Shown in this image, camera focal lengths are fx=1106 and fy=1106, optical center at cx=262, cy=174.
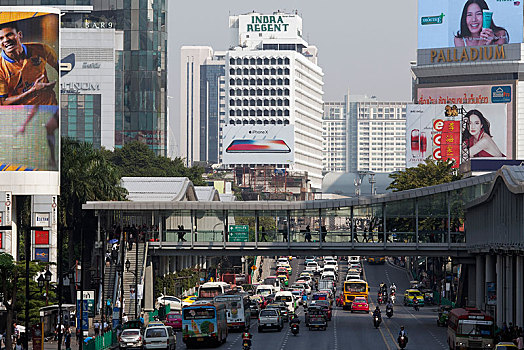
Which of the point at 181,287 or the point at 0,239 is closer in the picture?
the point at 0,239

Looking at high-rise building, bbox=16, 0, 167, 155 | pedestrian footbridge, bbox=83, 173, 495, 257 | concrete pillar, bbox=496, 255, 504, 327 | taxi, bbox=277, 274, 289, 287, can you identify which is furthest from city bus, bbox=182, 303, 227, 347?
high-rise building, bbox=16, 0, 167, 155

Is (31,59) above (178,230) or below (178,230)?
above

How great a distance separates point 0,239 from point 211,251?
1808cm

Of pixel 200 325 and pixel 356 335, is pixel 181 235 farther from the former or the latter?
pixel 200 325

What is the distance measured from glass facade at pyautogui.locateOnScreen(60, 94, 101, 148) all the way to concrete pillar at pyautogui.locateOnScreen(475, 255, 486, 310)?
108 metres

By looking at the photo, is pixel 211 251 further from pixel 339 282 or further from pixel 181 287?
pixel 339 282

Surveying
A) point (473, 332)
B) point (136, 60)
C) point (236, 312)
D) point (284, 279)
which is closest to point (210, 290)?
point (236, 312)

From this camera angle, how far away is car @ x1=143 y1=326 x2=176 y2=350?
61.5m

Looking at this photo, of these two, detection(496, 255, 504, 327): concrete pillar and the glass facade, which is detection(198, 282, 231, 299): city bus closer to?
detection(496, 255, 504, 327): concrete pillar

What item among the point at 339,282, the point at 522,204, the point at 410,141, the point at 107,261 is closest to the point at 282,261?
the point at 339,282

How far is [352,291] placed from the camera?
4173 inches

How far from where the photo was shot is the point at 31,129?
301ft

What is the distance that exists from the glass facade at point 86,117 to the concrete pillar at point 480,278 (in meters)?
108

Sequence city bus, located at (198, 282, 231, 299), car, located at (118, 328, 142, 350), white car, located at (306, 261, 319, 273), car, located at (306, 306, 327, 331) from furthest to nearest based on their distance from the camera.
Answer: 1. white car, located at (306, 261, 319, 273)
2. city bus, located at (198, 282, 231, 299)
3. car, located at (306, 306, 327, 331)
4. car, located at (118, 328, 142, 350)
